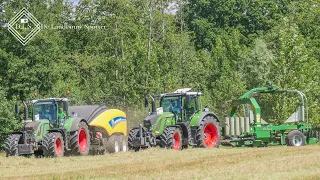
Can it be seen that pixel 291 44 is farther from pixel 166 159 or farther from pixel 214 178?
pixel 214 178

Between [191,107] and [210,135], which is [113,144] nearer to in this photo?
[191,107]

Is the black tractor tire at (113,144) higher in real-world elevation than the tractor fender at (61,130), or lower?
lower

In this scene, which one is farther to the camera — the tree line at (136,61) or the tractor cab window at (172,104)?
the tree line at (136,61)

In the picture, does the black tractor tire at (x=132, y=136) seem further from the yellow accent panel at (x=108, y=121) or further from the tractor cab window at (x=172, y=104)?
the yellow accent panel at (x=108, y=121)

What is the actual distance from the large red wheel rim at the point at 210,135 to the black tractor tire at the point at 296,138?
342 cm

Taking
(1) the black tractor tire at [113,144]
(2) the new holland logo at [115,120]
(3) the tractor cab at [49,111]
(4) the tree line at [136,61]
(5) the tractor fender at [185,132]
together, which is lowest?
(1) the black tractor tire at [113,144]

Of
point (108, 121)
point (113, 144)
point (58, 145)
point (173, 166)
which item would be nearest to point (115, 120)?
point (108, 121)

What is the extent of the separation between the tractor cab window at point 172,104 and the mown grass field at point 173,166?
4.23 meters

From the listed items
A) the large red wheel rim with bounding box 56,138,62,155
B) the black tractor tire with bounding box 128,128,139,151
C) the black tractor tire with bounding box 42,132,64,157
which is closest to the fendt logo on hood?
the black tractor tire with bounding box 128,128,139,151

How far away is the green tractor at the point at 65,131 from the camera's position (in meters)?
27.5

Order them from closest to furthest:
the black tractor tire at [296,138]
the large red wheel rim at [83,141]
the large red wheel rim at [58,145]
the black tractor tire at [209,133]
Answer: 1. the large red wheel rim at [58,145]
2. the large red wheel rim at [83,141]
3. the black tractor tire at [209,133]
4. the black tractor tire at [296,138]

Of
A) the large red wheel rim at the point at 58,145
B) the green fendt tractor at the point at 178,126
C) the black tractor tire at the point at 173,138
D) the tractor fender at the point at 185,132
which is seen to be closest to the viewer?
the large red wheel rim at the point at 58,145

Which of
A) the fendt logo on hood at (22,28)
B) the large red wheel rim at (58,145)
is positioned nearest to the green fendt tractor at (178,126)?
the large red wheel rim at (58,145)

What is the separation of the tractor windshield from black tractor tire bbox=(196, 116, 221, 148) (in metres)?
6.35
